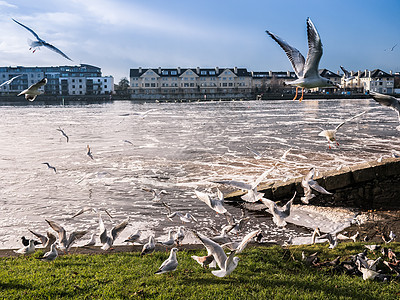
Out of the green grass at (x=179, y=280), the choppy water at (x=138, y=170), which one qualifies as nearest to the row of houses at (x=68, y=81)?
the choppy water at (x=138, y=170)

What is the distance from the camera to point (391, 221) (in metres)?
8.77

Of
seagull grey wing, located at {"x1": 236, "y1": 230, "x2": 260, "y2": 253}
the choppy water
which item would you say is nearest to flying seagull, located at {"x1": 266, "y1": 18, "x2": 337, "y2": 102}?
seagull grey wing, located at {"x1": 236, "y1": 230, "x2": 260, "y2": 253}

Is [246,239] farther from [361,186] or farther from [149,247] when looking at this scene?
[361,186]

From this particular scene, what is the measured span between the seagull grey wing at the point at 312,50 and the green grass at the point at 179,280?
3.10 meters

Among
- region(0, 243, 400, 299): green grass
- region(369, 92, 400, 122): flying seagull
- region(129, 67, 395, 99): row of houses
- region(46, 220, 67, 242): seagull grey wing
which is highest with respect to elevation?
region(129, 67, 395, 99): row of houses

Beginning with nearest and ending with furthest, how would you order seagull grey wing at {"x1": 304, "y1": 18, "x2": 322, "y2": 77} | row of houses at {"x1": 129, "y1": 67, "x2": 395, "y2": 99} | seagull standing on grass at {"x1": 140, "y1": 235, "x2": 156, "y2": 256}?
seagull grey wing at {"x1": 304, "y1": 18, "x2": 322, "y2": 77} → seagull standing on grass at {"x1": 140, "y1": 235, "x2": 156, "y2": 256} → row of houses at {"x1": 129, "y1": 67, "x2": 395, "y2": 99}

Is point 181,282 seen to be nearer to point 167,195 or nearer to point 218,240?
point 218,240

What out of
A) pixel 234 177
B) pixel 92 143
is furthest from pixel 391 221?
pixel 92 143

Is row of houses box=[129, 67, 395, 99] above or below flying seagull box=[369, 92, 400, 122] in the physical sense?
above

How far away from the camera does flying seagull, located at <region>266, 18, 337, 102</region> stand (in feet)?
16.9

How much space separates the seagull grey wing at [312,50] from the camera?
16.8 ft

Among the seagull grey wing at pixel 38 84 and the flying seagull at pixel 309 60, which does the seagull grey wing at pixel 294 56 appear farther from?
the seagull grey wing at pixel 38 84

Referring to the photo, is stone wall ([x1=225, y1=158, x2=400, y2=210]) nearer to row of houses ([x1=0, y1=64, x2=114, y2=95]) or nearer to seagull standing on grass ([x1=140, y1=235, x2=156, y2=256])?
seagull standing on grass ([x1=140, y1=235, x2=156, y2=256])

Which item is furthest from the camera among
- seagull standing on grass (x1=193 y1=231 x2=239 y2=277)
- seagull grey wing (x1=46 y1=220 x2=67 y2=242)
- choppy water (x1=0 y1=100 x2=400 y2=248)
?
choppy water (x1=0 y1=100 x2=400 y2=248)
